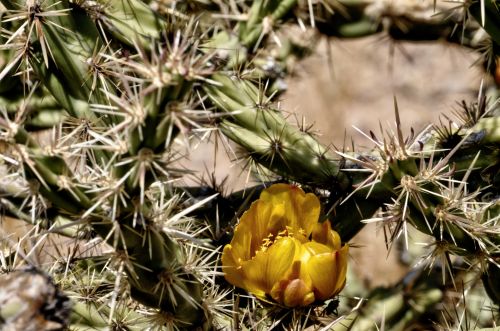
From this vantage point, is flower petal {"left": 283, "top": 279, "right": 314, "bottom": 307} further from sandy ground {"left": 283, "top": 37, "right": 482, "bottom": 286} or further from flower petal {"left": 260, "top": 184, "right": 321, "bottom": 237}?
sandy ground {"left": 283, "top": 37, "right": 482, "bottom": 286}

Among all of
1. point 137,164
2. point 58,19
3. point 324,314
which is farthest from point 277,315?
point 58,19

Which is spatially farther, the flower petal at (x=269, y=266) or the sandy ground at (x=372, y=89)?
the sandy ground at (x=372, y=89)

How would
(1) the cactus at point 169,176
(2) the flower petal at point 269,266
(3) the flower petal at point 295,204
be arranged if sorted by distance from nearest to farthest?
(1) the cactus at point 169,176, (2) the flower petal at point 269,266, (3) the flower petal at point 295,204

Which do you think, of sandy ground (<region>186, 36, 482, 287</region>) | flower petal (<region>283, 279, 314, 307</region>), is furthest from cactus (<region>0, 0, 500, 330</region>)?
sandy ground (<region>186, 36, 482, 287</region>)

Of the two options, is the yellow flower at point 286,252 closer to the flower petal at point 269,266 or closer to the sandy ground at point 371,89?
the flower petal at point 269,266

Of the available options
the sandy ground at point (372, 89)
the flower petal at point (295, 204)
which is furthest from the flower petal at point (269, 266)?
the sandy ground at point (372, 89)

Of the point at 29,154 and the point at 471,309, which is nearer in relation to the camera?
the point at 29,154

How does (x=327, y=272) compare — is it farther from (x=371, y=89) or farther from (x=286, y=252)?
(x=371, y=89)

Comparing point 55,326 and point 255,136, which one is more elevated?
point 55,326

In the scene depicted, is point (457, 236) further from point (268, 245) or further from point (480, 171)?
point (268, 245)
